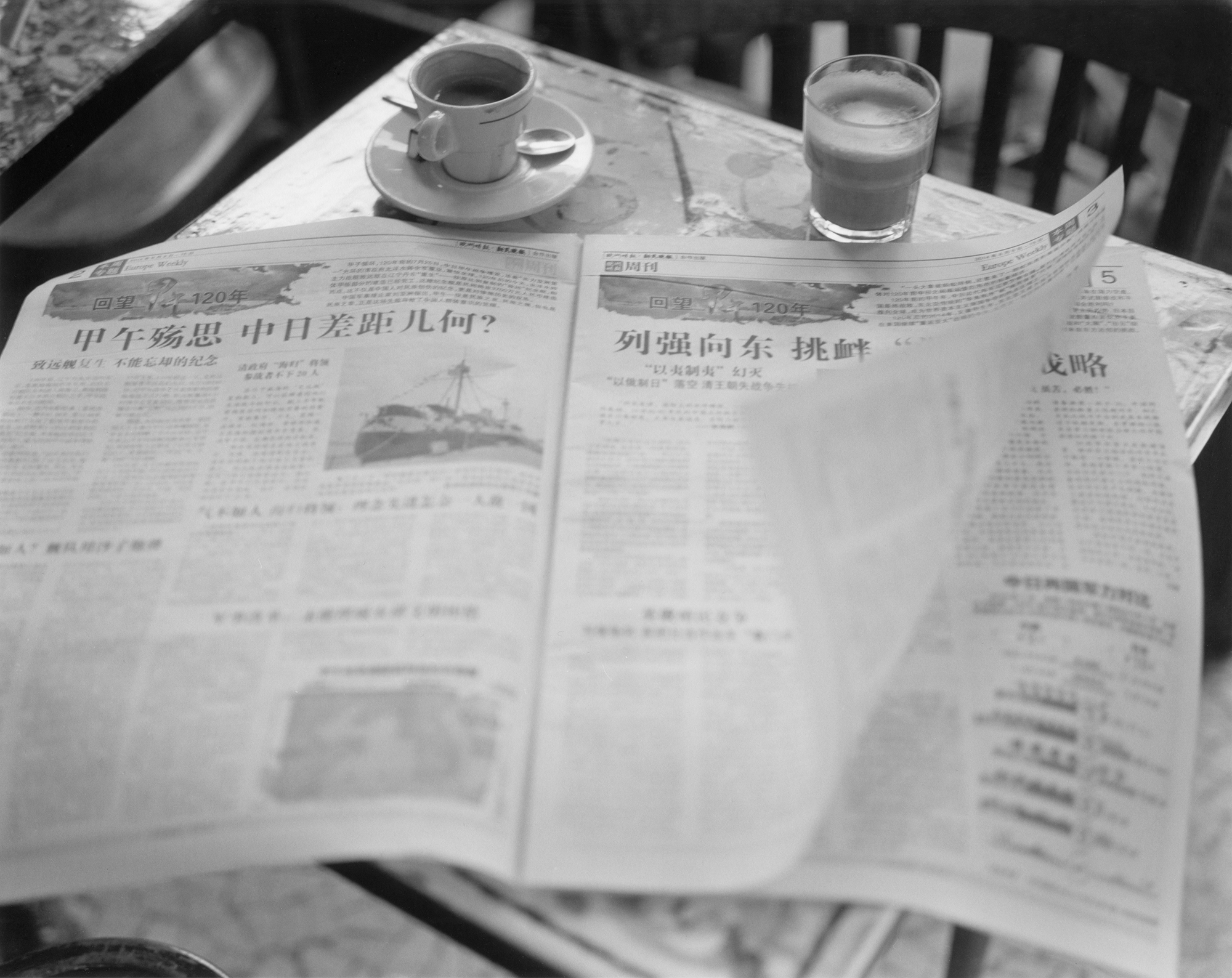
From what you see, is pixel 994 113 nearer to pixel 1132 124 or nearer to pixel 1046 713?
pixel 1132 124

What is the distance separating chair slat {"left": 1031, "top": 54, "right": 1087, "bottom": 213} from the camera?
759 millimetres

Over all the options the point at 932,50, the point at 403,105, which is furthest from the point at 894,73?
the point at 403,105

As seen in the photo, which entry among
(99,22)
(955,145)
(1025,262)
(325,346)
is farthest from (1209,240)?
(99,22)

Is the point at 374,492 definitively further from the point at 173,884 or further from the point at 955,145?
the point at 955,145

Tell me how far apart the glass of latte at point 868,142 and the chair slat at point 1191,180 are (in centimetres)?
24

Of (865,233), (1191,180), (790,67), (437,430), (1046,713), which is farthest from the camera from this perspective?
(790,67)

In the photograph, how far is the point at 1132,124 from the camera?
76cm

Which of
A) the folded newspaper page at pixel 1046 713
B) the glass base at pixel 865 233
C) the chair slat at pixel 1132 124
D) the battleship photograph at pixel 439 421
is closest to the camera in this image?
the folded newspaper page at pixel 1046 713

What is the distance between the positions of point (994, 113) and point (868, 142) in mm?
271

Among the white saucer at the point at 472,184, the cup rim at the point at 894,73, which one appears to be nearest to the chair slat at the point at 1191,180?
the cup rim at the point at 894,73

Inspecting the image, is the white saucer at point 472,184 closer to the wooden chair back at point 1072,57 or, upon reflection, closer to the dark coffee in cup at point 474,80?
the dark coffee in cup at point 474,80

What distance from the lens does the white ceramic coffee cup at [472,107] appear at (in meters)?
0.61

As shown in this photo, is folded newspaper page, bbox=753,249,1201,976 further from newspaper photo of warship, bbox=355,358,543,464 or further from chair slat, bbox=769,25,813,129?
chair slat, bbox=769,25,813,129

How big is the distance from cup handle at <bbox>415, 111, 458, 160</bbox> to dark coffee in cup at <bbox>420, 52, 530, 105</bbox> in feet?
0.11
